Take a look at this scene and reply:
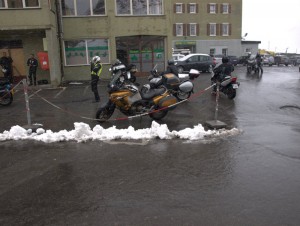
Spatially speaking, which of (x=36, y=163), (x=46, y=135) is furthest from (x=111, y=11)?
(x=36, y=163)

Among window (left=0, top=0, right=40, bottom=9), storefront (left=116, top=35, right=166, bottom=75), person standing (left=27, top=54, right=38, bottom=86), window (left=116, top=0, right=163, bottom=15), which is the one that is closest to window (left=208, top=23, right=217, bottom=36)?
storefront (left=116, top=35, right=166, bottom=75)

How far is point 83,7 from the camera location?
20.6 m

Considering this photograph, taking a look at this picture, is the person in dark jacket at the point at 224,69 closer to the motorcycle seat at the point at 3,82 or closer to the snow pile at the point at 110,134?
the snow pile at the point at 110,134

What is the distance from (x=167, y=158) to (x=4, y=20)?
1402 centimetres

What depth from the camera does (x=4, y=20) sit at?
53.3 ft

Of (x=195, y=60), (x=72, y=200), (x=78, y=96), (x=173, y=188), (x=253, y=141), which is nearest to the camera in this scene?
(x=72, y=200)

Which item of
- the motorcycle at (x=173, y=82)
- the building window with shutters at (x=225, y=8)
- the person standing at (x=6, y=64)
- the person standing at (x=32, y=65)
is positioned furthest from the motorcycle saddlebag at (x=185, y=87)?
the building window with shutters at (x=225, y=8)

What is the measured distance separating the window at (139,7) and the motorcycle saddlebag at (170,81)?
11.5m

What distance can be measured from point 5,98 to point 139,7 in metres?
12.2

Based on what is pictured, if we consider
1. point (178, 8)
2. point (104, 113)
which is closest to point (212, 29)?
point (178, 8)

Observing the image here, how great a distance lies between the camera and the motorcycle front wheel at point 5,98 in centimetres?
1207

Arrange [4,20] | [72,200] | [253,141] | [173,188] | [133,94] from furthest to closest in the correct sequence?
[4,20]
[133,94]
[253,141]
[173,188]
[72,200]

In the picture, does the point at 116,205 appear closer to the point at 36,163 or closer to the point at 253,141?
the point at 36,163

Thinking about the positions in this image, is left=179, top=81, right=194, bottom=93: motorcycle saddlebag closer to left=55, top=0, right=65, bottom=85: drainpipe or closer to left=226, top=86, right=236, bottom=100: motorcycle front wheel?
left=226, top=86, right=236, bottom=100: motorcycle front wheel
